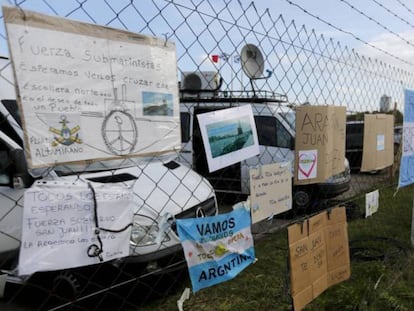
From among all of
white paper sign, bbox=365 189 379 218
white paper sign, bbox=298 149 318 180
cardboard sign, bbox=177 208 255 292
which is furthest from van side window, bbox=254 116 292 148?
cardboard sign, bbox=177 208 255 292

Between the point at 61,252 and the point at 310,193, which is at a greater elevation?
the point at 61,252

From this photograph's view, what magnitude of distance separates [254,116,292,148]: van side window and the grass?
2592 mm

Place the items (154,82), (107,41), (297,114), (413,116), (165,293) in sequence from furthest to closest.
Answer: (413,116), (165,293), (297,114), (154,82), (107,41)

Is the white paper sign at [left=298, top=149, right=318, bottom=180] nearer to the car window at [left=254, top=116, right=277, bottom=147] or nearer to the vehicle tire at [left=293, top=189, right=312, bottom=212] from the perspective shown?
the vehicle tire at [left=293, top=189, right=312, bottom=212]

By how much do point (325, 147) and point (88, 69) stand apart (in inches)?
73.9

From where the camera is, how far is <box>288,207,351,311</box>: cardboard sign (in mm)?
2678

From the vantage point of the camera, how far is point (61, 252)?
176cm

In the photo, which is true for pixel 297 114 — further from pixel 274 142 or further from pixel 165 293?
pixel 274 142

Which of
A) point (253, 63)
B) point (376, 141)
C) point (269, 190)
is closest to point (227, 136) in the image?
point (269, 190)

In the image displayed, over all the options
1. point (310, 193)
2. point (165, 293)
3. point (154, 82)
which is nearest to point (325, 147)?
point (154, 82)

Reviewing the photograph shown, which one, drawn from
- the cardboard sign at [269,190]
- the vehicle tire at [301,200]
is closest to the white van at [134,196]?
the cardboard sign at [269,190]

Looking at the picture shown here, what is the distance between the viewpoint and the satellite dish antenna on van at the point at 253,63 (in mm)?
2953

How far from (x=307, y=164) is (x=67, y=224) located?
176cm

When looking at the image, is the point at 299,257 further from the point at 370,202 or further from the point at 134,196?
the point at 370,202
